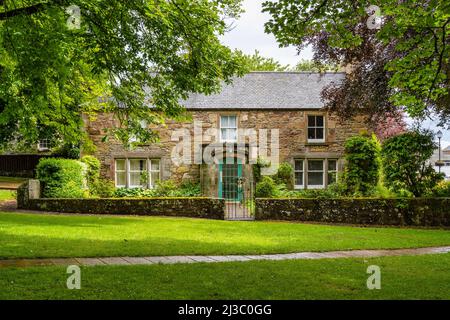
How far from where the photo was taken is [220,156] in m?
25.9

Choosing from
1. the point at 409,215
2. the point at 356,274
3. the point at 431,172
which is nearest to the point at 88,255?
the point at 356,274

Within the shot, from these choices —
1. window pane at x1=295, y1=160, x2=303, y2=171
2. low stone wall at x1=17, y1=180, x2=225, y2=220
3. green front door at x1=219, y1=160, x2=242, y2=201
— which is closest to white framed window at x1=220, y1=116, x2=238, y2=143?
green front door at x1=219, y1=160, x2=242, y2=201

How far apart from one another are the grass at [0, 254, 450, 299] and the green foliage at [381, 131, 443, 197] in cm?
948

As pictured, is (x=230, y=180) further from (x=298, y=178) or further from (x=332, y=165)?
(x=332, y=165)

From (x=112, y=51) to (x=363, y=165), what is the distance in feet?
51.3

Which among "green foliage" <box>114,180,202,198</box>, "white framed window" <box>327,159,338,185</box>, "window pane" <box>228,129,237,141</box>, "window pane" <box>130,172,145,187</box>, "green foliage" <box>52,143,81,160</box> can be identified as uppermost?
"window pane" <box>228,129,237,141</box>

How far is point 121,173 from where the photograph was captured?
2684cm

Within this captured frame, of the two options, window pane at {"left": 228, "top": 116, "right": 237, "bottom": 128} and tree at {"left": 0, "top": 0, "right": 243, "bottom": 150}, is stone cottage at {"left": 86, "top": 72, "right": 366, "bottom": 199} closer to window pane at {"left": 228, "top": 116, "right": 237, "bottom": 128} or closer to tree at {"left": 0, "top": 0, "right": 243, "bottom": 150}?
window pane at {"left": 228, "top": 116, "right": 237, "bottom": 128}

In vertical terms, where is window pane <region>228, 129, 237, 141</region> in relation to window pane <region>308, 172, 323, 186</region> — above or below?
above

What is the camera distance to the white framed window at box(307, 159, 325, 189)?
1060 inches

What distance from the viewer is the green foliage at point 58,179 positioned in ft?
69.3

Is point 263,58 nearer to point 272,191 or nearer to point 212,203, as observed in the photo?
point 272,191

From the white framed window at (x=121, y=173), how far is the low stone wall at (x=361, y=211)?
11371mm

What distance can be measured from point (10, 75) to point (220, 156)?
58.1 feet
